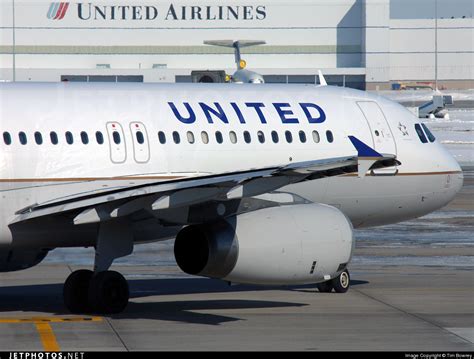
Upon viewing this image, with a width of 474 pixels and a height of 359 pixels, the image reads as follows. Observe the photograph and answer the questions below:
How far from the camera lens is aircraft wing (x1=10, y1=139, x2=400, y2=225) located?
17.4m

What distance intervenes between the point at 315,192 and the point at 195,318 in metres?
3.93

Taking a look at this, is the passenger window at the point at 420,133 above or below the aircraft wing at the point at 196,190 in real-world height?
above

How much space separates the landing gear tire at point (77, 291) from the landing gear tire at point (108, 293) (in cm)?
62

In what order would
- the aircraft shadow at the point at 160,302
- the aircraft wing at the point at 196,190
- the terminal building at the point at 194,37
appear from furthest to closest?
1. the terminal building at the point at 194,37
2. the aircraft shadow at the point at 160,302
3. the aircraft wing at the point at 196,190

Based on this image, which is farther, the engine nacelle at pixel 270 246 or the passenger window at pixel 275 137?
the passenger window at pixel 275 137

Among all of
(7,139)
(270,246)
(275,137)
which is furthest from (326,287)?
(7,139)

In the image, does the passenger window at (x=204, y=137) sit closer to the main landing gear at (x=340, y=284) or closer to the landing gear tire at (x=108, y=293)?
the landing gear tire at (x=108, y=293)

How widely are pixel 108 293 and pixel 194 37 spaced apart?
128 meters

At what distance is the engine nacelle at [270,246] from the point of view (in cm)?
1861

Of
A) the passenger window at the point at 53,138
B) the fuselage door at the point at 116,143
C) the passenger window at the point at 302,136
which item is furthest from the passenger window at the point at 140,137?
the passenger window at the point at 302,136

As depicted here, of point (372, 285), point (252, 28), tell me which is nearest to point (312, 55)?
point (252, 28)

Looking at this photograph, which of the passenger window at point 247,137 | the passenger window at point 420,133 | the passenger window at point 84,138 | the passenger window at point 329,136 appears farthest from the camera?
the passenger window at point 420,133

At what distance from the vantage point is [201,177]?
18.3m

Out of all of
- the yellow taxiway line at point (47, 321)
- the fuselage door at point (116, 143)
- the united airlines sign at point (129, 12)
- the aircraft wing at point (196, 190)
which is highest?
the united airlines sign at point (129, 12)
